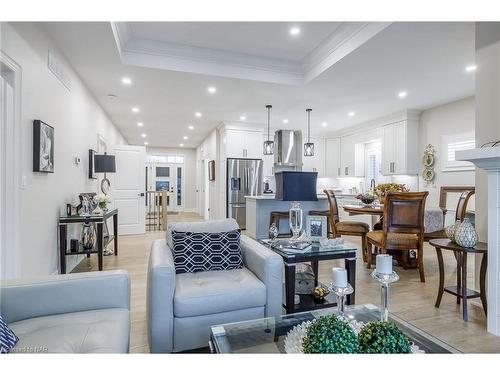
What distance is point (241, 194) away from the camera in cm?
703

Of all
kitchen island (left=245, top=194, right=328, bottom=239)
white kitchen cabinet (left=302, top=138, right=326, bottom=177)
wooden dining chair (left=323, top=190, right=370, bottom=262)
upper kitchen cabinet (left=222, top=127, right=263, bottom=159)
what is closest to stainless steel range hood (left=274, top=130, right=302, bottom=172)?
upper kitchen cabinet (left=222, top=127, right=263, bottom=159)

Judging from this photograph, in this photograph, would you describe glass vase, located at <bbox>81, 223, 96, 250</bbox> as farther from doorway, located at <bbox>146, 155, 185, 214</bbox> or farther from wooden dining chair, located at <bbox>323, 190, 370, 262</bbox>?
doorway, located at <bbox>146, 155, 185, 214</bbox>

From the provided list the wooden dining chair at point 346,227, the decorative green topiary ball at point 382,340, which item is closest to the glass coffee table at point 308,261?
the decorative green topiary ball at point 382,340

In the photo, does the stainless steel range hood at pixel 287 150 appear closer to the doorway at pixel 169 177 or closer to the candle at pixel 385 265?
the doorway at pixel 169 177

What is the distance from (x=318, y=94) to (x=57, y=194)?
413 centimetres

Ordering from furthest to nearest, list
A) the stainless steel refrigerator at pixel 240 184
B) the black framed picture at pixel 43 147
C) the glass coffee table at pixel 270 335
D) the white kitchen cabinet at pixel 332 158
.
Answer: the white kitchen cabinet at pixel 332 158 → the stainless steel refrigerator at pixel 240 184 → the black framed picture at pixel 43 147 → the glass coffee table at pixel 270 335

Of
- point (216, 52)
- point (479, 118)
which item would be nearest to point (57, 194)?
point (216, 52)

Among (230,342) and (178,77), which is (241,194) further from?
(230,342)

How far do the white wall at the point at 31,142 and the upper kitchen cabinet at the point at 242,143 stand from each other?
132 inches

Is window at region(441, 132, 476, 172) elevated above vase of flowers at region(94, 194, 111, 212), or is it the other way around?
Result: window at region(441, 132, 476, 172)

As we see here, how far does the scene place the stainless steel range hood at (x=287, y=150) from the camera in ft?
24.6

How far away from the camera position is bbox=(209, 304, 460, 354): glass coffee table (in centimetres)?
130

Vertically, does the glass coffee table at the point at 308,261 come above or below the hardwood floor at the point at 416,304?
above

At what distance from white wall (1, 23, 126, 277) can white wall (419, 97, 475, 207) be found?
6298mm
